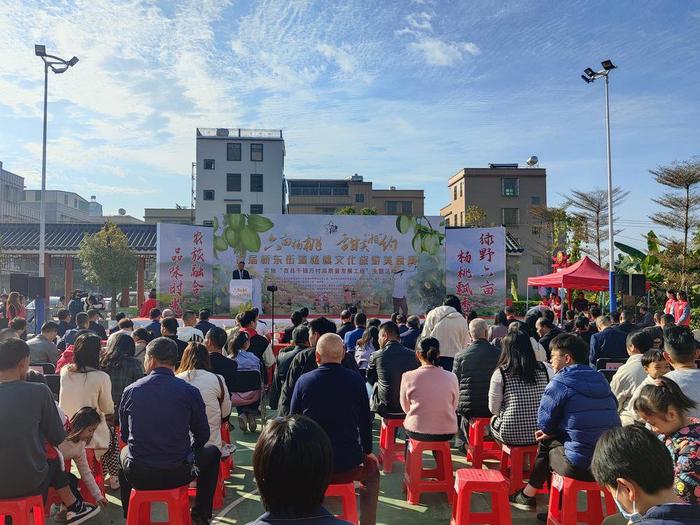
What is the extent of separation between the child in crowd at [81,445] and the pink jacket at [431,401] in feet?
6.98

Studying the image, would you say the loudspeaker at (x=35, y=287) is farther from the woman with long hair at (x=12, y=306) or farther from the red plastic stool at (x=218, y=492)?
the red plastic stool at (x=218, y=492)

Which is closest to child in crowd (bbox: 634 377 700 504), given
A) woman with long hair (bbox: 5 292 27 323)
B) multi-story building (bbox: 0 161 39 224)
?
woman with long hair (bbox: 5 292 27 323)

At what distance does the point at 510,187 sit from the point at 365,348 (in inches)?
1283

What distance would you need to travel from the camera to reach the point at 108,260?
1789cm

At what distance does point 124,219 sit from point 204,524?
57080mm

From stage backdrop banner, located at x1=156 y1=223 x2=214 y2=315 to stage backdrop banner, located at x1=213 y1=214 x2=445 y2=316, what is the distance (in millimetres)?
927

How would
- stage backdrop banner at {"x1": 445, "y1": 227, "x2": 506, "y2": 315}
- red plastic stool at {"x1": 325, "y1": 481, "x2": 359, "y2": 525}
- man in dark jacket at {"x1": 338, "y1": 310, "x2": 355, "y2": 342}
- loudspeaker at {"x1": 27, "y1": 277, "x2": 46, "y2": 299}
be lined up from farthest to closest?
stage backdrop banner at {"x1": 445, "y1": 227, "x2": 506, "y2": 315}, loudspeaker at {"x1": 27, "y1": 277, "x2": 46, "y2": 299}, man in dark jacket at {"x1": 338, "y1": 310, "x2": 355, "y2": 342}, red plastic stool at {"x1": 325, "y1": 481, "x2": 359, "y2": 525}

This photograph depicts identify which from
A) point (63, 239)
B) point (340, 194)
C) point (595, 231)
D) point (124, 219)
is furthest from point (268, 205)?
point (124, 219)

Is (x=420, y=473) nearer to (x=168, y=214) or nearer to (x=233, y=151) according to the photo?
(x=233, y=151)

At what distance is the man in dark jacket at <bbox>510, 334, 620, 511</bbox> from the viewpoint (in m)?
3.08

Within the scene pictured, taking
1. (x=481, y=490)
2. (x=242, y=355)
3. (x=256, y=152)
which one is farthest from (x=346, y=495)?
(x=256, y=152)

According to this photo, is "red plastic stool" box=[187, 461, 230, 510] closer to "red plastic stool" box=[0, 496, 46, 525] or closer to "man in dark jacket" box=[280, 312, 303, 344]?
"red plastic stool" box=[0, 496, 46, 525]

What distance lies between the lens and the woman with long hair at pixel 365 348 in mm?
5770

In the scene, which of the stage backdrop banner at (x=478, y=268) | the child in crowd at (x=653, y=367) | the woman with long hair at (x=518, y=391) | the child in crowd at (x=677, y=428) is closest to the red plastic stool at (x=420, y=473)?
the woman with long hair at (x=518, y=391)
